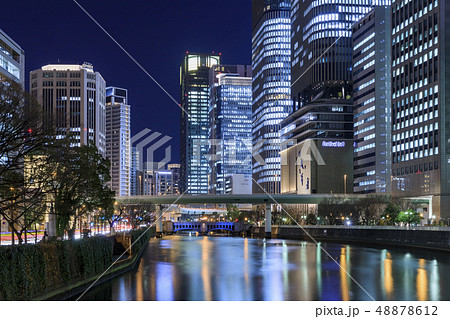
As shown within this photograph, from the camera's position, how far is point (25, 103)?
32.4 m

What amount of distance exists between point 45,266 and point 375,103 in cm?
13488

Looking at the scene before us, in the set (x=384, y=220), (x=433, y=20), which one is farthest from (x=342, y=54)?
(x=384, y=220)

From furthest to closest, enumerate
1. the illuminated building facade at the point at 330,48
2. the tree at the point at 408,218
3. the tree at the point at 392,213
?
the illuminated building facade at the point at 330,48 → the tree at the point at 392,213 → the tree at the point at 408,218

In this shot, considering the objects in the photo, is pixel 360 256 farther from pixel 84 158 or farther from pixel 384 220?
pixel 384 220

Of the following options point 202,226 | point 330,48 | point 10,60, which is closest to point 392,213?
point 10,60

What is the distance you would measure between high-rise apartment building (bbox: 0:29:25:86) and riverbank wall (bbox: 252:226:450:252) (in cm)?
5594

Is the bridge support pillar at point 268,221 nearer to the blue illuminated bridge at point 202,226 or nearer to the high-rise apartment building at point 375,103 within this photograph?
the high-rise apartment building at point 375,103

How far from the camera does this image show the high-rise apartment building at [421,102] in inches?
4513

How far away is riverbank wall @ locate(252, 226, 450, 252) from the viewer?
65.3 meters

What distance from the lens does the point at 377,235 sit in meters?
82.9

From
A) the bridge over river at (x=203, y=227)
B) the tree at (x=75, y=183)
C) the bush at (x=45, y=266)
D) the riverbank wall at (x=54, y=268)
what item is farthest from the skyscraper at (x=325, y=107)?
the bush at (x=45, y=266)

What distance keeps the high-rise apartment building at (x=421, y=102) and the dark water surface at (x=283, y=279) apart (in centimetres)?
5810

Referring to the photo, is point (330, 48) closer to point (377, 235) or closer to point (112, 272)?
point (377, 235)
